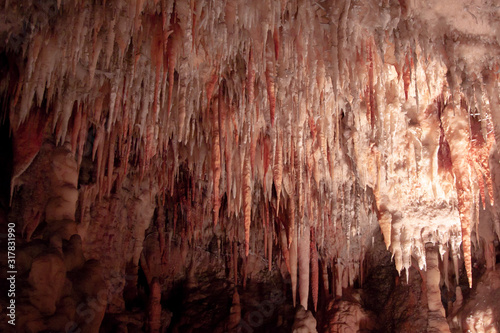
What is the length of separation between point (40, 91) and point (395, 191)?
5677mm

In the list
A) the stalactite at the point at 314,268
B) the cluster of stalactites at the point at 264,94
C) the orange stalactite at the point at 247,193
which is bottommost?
the stalactite at the point at 314,268

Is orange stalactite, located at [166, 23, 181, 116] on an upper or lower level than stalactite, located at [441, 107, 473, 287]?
upper

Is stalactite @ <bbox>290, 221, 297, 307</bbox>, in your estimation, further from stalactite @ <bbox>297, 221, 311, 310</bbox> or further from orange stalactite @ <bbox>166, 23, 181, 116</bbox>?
orange stalactite @ <bbox>166, 23, 181, 116</bbox>

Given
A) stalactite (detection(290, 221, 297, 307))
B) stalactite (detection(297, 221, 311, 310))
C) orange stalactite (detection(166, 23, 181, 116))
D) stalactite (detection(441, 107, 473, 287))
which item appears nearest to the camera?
orange stalactite (detection(166, 23, 181, 116))

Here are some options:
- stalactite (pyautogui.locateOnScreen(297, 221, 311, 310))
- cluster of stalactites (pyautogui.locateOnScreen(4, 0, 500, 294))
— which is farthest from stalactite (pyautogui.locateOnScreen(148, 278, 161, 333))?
stalactite (pyautogui.locateOnScreen(297, 221, 311, 310))

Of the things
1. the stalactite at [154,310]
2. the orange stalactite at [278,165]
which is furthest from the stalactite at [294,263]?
the stalactite at [154,310]

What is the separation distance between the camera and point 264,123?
6.85 metres

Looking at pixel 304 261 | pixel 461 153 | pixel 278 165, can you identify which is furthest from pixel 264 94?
pixel 304 261

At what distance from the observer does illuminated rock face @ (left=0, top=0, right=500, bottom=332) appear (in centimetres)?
521

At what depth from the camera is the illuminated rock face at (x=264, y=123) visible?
5.21m

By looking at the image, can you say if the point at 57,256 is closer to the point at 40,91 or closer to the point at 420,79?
the point at 40,91

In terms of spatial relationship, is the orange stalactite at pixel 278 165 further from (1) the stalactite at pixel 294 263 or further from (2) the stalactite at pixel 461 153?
(1) the stalactite at pixel 294 263

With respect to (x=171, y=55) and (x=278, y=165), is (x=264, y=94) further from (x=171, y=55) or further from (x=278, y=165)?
(x=171, y=55)

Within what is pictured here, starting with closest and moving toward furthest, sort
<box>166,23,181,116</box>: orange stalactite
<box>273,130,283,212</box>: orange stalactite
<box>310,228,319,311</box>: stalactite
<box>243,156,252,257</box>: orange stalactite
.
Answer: <box>166,23,181,116</box>: orange stalactite
<box>273,130,283,212</box>: orange stalactite
<box>243,156,252,257</box>: orange stalactite
<box>310,228,319,311</box>: stalactite
